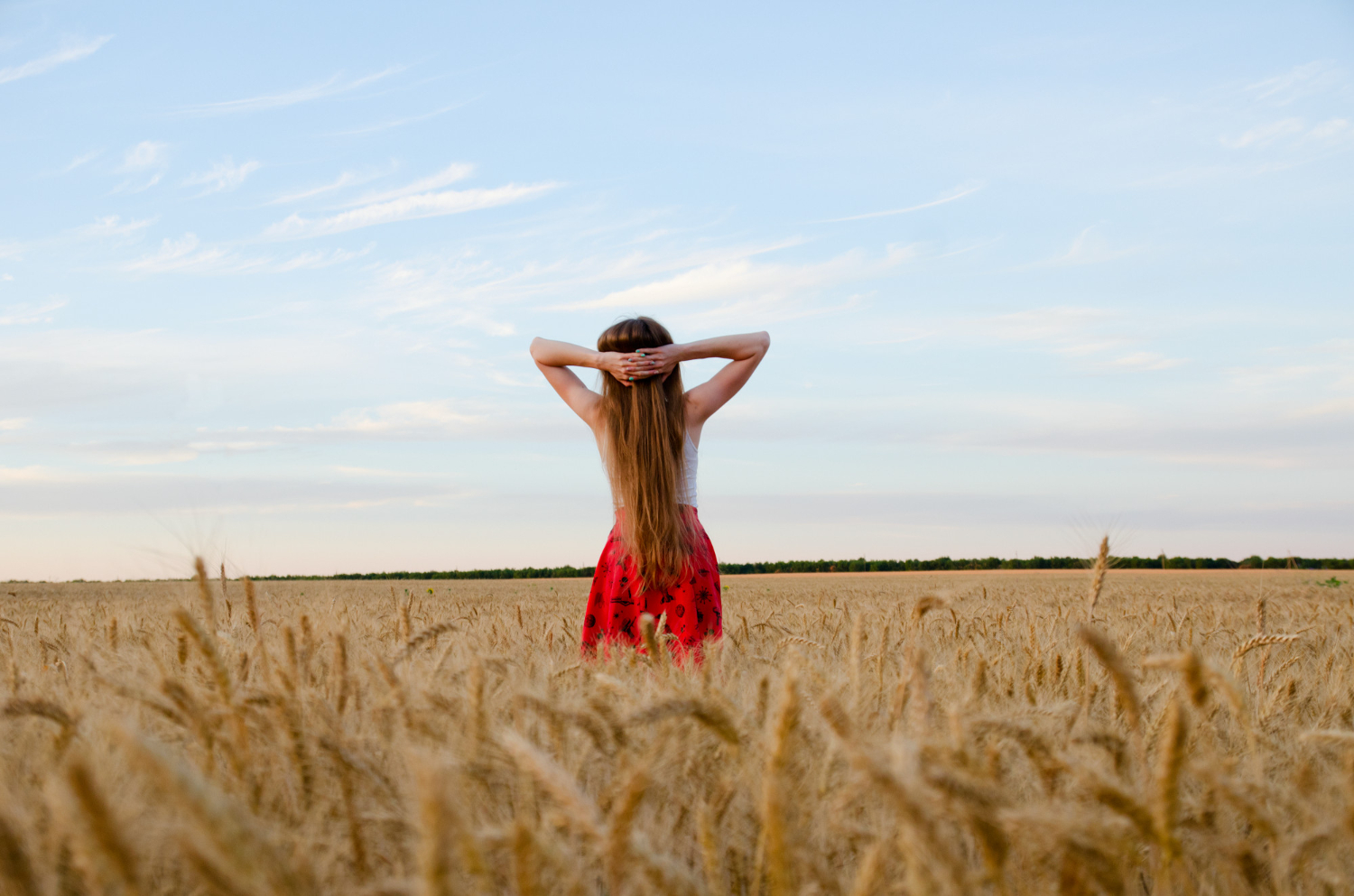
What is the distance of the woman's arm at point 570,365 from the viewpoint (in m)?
4.77

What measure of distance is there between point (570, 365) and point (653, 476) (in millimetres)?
1146

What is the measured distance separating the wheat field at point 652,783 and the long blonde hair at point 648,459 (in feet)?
5.35

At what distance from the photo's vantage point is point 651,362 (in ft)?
14.5

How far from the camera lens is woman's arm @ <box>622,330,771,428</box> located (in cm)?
446

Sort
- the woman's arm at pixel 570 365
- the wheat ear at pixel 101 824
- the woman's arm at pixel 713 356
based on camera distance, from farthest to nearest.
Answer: the woman's arm at pixel 570 365 < the woman's arm at pixel 713 356 < the wheat ear at pixel 101 824

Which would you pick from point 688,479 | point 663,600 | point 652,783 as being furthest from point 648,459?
point 652,783

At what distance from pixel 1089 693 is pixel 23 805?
243cm

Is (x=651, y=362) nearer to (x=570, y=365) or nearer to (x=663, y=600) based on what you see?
(x=570, y=365)

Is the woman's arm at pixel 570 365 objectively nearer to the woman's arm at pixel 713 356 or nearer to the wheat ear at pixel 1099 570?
the woman's arm at pixel 713 356

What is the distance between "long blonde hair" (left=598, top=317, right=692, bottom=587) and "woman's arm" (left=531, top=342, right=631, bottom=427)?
18cm

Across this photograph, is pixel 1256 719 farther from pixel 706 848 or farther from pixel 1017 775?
pixel 706 848

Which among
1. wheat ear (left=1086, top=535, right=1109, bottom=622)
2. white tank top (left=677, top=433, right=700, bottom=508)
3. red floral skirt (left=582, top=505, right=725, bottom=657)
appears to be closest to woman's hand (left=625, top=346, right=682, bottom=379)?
white tank top (left=677, top=433, right=700, bottom=508)

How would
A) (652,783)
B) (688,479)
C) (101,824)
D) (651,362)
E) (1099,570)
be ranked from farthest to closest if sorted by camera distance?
1. (688,479)
2. (651,362)
3. (1099,570)
4. (652,783)
5. (101,824)

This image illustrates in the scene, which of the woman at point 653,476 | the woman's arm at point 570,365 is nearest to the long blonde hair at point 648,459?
the woman at point 653,476
